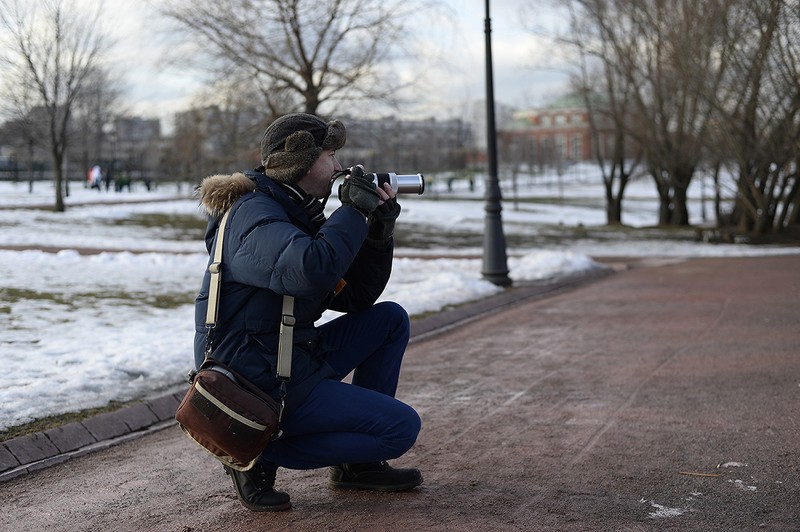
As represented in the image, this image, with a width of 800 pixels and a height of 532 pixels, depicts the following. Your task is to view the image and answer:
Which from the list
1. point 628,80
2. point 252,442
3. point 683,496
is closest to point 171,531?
point 252,442

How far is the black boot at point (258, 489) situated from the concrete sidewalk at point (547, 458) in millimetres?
55

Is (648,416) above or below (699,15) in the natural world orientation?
below

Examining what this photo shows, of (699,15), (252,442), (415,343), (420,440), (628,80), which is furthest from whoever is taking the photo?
(628,80)

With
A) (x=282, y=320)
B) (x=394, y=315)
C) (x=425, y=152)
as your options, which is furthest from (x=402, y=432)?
(x=425, y=152)

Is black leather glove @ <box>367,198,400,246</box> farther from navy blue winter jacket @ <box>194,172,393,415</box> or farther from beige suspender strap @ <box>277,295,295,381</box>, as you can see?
beige suspender strap @ <box>277,295,295,381</box>

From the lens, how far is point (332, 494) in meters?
4.17

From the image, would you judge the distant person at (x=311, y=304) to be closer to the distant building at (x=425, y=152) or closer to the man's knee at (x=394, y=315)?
the man's knee at (x=394, y=315)

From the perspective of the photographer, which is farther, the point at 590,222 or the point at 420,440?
the point at 590,222

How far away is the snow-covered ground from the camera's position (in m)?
6.60

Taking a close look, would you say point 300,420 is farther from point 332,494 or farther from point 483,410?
point 483,410

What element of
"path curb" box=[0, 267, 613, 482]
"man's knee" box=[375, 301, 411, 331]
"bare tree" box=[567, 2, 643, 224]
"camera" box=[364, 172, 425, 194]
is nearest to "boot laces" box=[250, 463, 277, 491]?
"man's knee" box=[375, 301, 411, 331]

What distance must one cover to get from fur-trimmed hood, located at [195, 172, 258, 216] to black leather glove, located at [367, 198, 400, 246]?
0.49 meters

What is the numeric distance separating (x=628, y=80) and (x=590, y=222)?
34.3 ft

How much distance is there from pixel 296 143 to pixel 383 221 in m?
0.46
